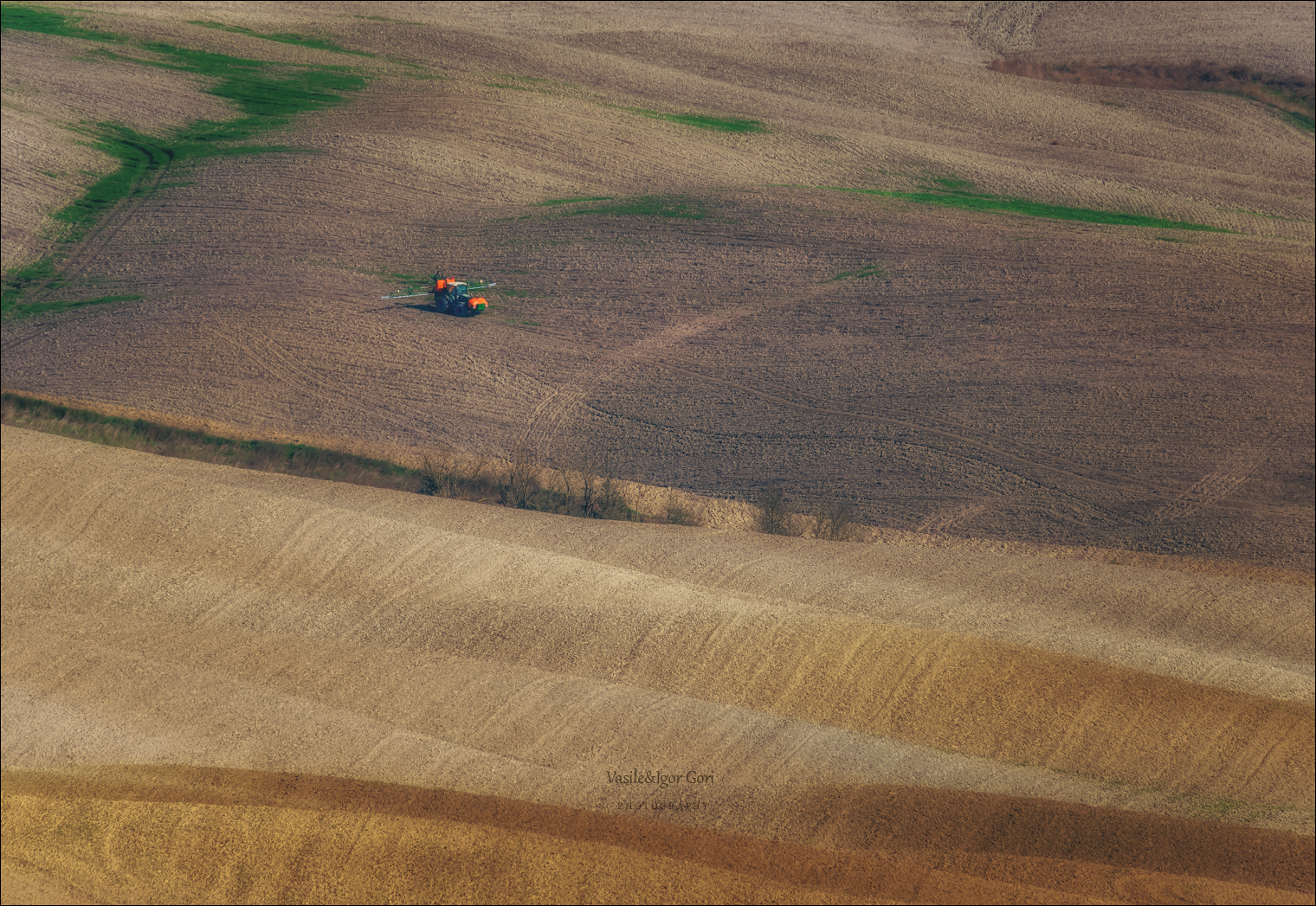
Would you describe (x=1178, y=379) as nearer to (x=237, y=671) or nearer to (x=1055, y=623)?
(x=1055, y=623)

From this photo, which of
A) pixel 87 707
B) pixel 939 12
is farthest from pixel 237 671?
pixel 939 12

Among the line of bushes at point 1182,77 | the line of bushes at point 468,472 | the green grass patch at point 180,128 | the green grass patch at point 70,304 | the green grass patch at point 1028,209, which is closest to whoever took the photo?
the line of bushes at point 468,472

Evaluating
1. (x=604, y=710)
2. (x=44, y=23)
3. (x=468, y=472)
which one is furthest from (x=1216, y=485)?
(x=44, y=23)

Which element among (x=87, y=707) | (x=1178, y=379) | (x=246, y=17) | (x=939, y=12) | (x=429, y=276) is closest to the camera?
(x=87, y=707)

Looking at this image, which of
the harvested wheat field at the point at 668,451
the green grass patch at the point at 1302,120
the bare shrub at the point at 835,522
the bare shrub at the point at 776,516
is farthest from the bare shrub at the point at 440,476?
the green grass patch at the point at 1302,120

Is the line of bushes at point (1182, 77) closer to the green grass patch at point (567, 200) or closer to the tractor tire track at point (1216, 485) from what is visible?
the green grass patch at point (567, 200)

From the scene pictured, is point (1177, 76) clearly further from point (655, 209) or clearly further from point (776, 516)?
point (776, 516)

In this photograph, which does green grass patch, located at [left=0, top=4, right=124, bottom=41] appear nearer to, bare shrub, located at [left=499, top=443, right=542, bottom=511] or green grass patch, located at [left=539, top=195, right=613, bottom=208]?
green grass patch, located at [left=539, top=195, right=613, bottom=208]
